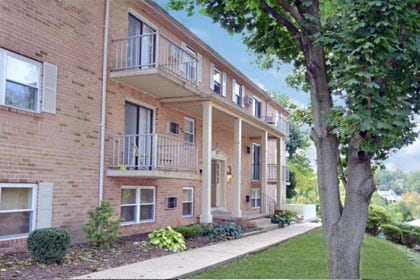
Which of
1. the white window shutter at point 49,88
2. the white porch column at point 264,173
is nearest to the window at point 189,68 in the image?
the white porch column at point 264,173

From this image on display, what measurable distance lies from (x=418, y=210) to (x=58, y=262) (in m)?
70.0

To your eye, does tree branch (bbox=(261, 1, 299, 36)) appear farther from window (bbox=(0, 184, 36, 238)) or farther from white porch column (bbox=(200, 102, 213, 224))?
white porch column (bbox=(200, 102, 213, 224))

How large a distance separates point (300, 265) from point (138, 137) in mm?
6157

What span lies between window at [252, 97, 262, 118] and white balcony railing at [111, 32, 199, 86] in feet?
26.7

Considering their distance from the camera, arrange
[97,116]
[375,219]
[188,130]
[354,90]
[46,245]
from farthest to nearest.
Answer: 1. [375,219]
2. [188,130]
3. [97,116]
4. [46,245]
5. [354,90]

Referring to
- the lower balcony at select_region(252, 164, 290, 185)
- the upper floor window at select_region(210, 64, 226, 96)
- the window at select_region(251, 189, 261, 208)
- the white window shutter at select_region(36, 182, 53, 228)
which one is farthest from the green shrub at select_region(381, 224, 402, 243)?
the white window shutter at select_region(36, 182, 53, 228)

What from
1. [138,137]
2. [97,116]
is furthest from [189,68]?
[97,116]

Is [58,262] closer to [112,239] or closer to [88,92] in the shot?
[112,239]

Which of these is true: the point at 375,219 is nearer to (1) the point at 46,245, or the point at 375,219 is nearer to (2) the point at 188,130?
(2) the point at 188,130

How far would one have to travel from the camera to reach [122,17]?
12.2 meters

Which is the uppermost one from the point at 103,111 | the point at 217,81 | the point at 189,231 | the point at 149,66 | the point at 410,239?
the point at 217,81

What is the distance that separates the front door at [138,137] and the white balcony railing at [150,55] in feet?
4.37

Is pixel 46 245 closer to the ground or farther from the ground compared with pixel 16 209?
closer to the ground

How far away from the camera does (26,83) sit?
9023 millimetres
